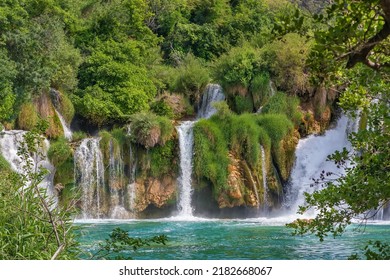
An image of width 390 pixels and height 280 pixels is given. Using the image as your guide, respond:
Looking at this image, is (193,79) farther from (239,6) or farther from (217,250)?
(217,250)

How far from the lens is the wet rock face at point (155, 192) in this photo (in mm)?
21406

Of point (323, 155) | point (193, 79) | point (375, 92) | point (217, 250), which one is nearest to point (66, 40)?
point (193, 79)

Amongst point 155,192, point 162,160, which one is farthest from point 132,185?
point 162,160

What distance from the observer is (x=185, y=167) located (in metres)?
22.0

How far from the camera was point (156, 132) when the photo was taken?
21.7 metres

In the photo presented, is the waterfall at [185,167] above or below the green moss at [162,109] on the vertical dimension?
below

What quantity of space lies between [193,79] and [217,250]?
1338 centimetres

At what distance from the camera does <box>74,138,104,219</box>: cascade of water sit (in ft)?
69.4

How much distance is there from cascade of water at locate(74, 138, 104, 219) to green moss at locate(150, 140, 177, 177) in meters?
1.77

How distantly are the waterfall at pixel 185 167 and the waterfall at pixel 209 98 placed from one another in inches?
109

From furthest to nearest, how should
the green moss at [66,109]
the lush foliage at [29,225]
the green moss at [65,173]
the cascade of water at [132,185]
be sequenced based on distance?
the green moss at [66,109]
the cascade of water at [132,185]
the green moss at [65,173]
the lush foliage at [29,225]

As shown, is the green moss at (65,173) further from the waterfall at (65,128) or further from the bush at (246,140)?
the bush at (246,140)

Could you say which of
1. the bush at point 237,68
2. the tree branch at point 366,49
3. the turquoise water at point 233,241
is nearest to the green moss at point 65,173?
the turquoise water at point 233,241

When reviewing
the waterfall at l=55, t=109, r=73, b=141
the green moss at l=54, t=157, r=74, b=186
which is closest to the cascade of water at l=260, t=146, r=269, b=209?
the green moss at l=54, t=157, r=74, b=186
